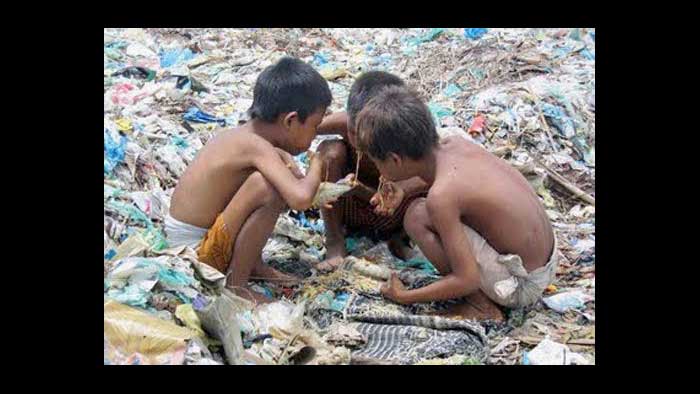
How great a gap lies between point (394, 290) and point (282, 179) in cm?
67

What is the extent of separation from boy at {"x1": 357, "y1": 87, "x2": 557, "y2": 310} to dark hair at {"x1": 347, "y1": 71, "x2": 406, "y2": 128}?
0.16 metres

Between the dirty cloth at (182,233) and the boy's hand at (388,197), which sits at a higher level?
the boy's hand at (388,197)

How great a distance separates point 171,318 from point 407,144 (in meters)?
1.14

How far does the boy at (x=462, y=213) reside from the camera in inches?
115

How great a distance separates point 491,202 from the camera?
2.93 meters

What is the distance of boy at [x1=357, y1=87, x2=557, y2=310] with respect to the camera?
2.93 m

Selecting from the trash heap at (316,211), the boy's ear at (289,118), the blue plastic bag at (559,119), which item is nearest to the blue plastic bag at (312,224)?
the trash heap at (316,211)

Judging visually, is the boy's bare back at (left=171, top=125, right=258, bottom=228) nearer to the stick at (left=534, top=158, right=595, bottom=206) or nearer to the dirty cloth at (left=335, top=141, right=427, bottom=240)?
Result: the dirty cloth at (left=335, top=141, right=427, bottom=240)

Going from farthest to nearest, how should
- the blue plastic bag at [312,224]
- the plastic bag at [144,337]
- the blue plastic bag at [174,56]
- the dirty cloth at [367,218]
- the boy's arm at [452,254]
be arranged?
the blue plastic bag at [174,56] → the blue plastic bag at [312,224] → the dirty cloth at [367,218] → the boy's arm at [452,254] → the plastic bag at [144,337]

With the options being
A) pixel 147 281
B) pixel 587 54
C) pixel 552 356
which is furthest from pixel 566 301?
pixel 587 54

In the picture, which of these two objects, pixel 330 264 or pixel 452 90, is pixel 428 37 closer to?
pixel 452 90

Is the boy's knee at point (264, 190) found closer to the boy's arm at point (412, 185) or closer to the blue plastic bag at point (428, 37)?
the boy's arm at point (412, 185)

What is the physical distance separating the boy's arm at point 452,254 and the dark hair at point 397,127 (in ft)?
0.85

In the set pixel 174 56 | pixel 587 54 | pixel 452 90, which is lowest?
pixel 452 90
